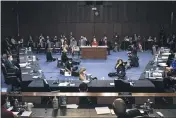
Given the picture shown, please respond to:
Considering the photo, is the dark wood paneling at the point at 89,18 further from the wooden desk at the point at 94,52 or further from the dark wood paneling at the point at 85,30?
the wooden desk at the point at 94,52

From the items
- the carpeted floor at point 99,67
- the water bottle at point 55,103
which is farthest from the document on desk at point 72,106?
the carpeted floor at point 99,67

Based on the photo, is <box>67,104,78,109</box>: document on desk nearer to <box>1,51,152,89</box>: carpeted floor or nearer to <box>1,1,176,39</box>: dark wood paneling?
<box>1,51,152,89</box>: carpeted floor

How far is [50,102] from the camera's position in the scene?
7.76 m

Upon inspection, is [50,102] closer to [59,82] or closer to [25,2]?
[59,82]

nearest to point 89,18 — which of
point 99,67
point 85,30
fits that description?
point 85,30

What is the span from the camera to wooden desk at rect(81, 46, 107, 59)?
2141 centimetres

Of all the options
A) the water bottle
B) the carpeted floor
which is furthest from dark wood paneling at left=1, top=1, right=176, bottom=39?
the water bottle

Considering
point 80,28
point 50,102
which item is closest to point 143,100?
point 50,102

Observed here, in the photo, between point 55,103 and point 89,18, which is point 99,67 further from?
point 55,103

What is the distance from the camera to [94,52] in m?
21.4

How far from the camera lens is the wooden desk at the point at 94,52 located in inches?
843

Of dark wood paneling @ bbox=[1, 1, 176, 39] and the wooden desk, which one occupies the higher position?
dark wood paneling @ bbox=[1, 1, 176, 39]

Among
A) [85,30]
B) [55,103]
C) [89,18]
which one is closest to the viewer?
[55,103]

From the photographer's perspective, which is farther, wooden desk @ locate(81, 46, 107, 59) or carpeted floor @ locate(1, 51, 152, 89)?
wooden desk @ locate(81, 46, 107, 59)
